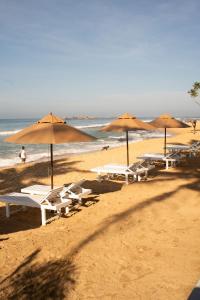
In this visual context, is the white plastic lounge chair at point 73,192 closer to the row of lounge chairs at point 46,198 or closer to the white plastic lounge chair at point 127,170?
the row of lounge chairs at point 46,198

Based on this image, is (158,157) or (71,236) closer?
(71,236)

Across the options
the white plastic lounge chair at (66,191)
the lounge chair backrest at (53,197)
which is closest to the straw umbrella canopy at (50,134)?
the lounge chair backrest at (53,197)

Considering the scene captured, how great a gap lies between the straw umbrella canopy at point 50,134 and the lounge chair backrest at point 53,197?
3.85ft

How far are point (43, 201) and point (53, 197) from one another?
46 centimetres

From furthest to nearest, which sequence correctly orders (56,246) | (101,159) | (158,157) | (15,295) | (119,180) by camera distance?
(101,159) → (158,157) → (119,180) → (56,246) → (15,295)

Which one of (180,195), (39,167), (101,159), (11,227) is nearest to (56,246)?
(11,227)

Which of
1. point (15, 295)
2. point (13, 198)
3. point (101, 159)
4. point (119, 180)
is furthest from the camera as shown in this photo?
point (101, 159)

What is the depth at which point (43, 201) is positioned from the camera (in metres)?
7.96

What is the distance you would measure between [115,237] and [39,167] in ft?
41.4

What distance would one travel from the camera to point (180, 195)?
8875 millimetres

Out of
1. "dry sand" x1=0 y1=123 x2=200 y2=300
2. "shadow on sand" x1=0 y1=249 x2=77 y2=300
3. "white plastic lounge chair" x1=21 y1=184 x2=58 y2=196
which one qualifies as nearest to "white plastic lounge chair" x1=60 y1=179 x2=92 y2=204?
"dry sand" x1=0 y1=123 x2=200 y2=300

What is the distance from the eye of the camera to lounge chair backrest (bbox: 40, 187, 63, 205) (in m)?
7.99

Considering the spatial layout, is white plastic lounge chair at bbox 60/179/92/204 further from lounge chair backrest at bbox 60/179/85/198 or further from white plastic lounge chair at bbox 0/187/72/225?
white plastic lounge chair at bbox 0/187/72/225

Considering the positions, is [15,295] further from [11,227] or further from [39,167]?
[39,167]
